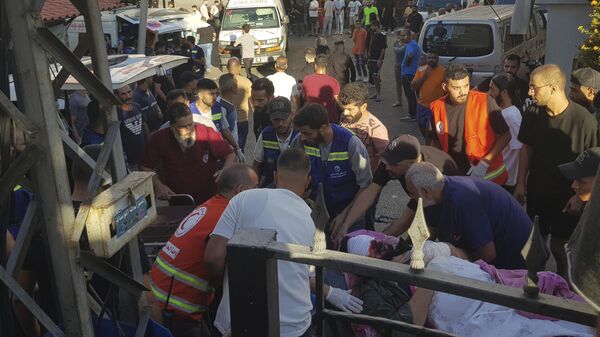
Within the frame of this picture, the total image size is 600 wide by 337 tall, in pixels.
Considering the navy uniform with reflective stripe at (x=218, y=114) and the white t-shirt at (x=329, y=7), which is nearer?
the navy uniform with reflective stripe at (x=218, y=114)

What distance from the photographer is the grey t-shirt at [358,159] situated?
4.92 meters

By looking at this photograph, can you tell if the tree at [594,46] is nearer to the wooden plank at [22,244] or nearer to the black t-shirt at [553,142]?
the black t-shirt at [553,142]

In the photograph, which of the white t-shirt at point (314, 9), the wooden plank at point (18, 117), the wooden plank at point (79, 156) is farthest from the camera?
the white t-shirt at point (314, 9)

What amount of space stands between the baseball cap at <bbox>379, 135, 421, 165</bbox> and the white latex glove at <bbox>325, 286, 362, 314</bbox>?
1.46 metres

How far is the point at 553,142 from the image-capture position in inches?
188

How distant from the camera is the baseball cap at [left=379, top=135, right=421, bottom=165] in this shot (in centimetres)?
448

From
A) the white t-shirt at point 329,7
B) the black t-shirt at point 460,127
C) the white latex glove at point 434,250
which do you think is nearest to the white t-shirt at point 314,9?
the white t-shirt at point 329,7

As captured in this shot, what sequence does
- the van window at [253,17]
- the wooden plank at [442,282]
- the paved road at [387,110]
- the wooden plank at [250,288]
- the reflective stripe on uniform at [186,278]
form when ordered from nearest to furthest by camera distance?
1. the wooden plank at [442,282]
2. the wooden plank at [250,288]
3. the reflective stripe on uniform at [186,278]
4. the paved road at [387,110]
5. the van window at [253,17]

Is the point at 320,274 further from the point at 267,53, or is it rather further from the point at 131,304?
the point at 267,53

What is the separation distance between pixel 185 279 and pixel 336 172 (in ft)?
6.02

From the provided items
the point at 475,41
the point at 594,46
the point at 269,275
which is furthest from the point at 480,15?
the point at 269,275

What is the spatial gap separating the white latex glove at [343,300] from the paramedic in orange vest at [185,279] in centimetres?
72

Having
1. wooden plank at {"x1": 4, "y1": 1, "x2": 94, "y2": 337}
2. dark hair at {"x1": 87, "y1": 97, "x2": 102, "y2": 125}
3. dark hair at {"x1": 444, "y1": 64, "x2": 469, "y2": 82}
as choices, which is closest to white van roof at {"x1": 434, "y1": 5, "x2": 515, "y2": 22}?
dark hair at {"x1": 444, "y1": 64, "x2": 469, "y2": 82}

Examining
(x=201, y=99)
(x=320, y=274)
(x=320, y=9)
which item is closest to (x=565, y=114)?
(x=320, y=274)
